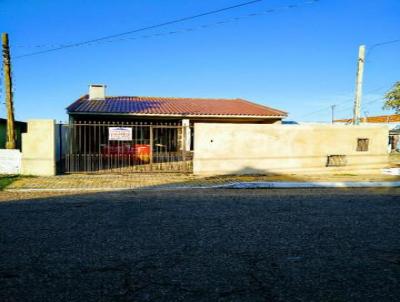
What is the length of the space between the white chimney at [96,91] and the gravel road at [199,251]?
16.3 metres

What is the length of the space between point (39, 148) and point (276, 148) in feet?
30.3

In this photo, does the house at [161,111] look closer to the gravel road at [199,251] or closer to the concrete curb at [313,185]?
the concrete curb at [313,185]

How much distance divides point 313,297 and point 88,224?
3.99 metres

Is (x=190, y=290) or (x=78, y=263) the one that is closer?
(x=190, y=290)

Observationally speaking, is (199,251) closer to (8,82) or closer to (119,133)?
(119,133)

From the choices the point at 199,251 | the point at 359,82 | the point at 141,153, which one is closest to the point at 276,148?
the point at 359,82

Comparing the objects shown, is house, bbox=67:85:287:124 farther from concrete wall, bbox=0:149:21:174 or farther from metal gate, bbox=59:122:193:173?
concrete wall, bbox=0:149:21:174

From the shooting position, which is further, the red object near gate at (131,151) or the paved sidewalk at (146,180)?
the red object near gate at (131,151)

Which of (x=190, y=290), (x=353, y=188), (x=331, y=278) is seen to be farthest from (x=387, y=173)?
Answer: (x=190, y=290)

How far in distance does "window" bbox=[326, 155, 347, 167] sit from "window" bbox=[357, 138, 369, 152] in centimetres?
100

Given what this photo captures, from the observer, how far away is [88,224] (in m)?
5.66

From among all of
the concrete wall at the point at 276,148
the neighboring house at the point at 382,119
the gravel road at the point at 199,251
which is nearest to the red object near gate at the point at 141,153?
the concrete wall at the point at 276,148

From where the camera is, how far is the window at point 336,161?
14398mm

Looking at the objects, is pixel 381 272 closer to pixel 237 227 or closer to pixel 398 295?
pixel 398 295
